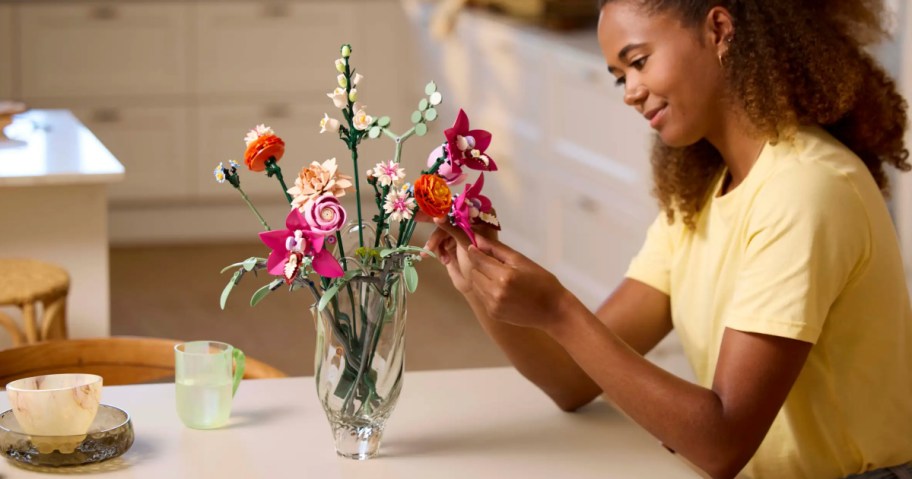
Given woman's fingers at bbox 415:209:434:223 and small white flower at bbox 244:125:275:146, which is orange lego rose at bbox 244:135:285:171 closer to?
small white flower at bbox 244:125:275:146

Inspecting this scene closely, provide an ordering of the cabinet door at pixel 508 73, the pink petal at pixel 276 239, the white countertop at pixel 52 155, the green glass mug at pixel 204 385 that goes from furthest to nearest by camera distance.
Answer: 1. the cabinet door at pixel 508 73
2. the white countertop at pixel 52 155
3. the green glass mug at pixel 204 385
4. the pink petal at pixel 276 239

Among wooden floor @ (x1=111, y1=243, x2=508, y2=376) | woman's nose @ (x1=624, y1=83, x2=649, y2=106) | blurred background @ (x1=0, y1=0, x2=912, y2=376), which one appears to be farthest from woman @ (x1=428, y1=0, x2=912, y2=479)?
wooden floor @ (x1=111, y1=243, x2=508, y2=376)

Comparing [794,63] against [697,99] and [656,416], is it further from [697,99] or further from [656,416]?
[656,416]

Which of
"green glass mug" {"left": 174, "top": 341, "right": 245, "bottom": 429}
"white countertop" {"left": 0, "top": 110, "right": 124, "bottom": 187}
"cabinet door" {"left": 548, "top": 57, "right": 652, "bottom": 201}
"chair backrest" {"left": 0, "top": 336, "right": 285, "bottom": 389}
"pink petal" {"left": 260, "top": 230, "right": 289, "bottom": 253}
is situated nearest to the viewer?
"pink petal" {"left": 260, "top": 230, "right": 289, "bottom": 253}

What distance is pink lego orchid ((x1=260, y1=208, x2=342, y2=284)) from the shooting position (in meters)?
1.21

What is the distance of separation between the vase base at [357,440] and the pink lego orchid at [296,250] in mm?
193

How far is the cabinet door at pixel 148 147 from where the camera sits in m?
5.00

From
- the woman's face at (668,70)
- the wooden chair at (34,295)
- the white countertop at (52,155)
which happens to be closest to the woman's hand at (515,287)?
the woman's face at (668,70)

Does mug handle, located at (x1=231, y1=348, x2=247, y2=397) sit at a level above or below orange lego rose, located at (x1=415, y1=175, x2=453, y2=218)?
below

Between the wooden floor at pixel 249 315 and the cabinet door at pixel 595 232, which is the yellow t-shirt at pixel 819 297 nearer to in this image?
the cabinet door at pixel 595 232

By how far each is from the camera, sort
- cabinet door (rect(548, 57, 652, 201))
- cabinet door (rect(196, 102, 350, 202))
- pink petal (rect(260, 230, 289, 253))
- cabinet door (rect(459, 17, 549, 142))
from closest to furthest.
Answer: pink petal (rect(260, 230, 289, 253))
cabinet door (rect(548, 57, 652, 201))
cabinet door (rect(459, 17, 549, 142))
cabinet door (rect(196, 102, 350, 202))

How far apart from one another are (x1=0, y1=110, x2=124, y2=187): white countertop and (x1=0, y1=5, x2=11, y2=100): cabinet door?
167 centimetres

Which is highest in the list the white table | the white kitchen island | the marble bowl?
the white kitchen island

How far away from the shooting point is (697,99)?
1572 mm
